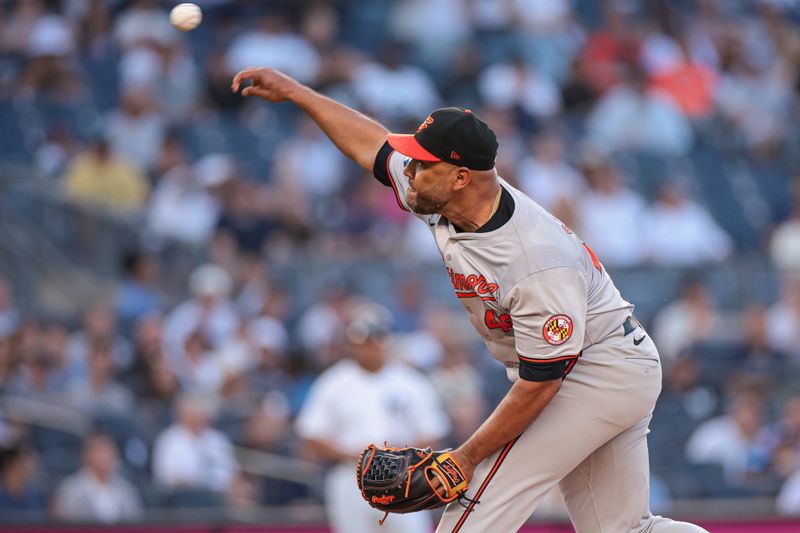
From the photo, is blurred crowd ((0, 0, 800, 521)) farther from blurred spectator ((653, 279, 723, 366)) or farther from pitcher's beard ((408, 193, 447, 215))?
pitcher's beard ((408, 193, 447, 215))

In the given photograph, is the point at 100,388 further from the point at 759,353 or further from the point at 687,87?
the point at 687,87

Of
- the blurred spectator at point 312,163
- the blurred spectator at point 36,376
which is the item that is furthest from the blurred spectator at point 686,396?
the blurred spectator at point 36,376

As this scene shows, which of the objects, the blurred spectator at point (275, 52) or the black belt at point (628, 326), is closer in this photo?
the black belt at point (628, 326)

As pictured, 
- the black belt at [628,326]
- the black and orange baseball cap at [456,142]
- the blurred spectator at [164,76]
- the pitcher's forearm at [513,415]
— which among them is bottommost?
the pitcher's forearm at [513,415]

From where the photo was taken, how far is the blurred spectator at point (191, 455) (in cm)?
866

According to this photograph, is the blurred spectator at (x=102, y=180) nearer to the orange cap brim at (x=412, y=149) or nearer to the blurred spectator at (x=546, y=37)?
the blurred spectator at (x=546, y=37)

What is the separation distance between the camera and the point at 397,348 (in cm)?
995

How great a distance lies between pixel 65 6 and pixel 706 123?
6475 mm

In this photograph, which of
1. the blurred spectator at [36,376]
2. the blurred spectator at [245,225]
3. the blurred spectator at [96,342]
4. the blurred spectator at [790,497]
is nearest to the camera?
the blurred spectator at [790,497]

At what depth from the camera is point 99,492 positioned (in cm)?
825

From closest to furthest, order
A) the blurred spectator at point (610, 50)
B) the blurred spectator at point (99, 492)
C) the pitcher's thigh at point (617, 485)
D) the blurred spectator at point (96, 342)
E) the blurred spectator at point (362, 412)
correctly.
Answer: the pitcher's thigh at point (617, 485) → the blurred spectator at point (362, 412) → the blurred spectator at point (99, 492) → the blurred spectator at point (96, 342) → the blurred spectator at point (610, 50)

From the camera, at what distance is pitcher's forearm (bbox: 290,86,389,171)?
487 centimetres

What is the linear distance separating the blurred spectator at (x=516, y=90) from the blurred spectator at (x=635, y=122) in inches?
18.9

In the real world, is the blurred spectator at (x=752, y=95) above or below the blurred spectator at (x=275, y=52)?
below
